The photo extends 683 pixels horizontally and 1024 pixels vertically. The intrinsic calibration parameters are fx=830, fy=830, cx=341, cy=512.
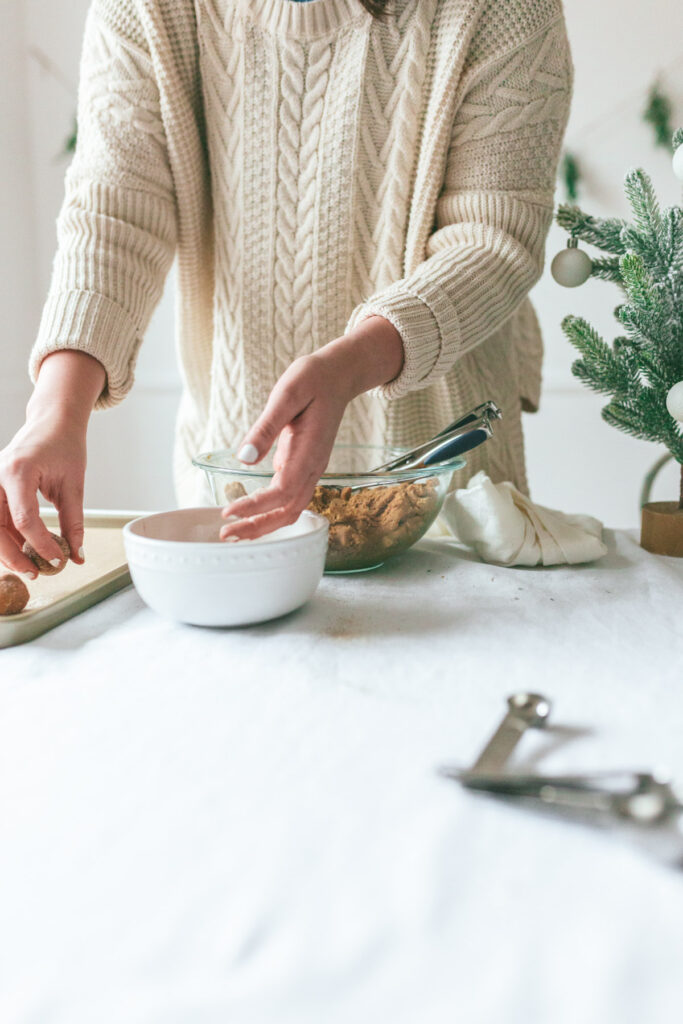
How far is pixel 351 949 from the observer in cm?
31

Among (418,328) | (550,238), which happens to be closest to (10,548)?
(418,328)

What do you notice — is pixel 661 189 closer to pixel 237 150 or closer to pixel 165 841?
pixel 237 150

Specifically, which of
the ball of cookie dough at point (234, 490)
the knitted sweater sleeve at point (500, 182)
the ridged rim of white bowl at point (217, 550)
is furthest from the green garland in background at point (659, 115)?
the ridged rim of white bowl at point (217, 550)

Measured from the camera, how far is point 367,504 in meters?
0.73

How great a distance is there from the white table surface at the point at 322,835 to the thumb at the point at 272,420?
0.14 metres

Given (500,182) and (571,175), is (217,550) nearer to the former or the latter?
(500,182)

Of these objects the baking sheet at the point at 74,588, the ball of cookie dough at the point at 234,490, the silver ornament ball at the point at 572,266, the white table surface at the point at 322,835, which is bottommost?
the baking sheet at the point at 74,588

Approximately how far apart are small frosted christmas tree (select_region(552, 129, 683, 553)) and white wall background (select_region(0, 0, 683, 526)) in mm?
1341

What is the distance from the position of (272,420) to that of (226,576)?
4.8 inches

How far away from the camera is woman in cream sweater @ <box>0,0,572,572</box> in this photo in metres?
0.84

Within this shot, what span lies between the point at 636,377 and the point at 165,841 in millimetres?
677

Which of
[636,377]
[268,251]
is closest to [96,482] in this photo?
[268,251]

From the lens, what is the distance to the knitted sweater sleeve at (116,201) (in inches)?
33.4

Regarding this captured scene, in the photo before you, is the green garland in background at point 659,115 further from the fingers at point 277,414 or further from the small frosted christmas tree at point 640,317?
the fingers at point 277,414
